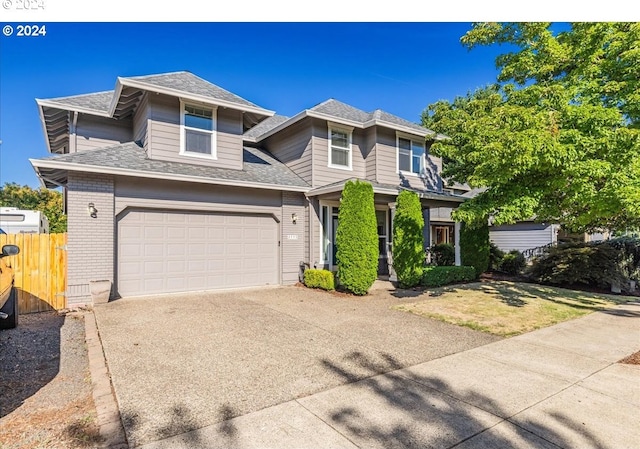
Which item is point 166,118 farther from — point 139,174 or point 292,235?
point 292,235

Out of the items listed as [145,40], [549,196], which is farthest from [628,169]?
[145,40]

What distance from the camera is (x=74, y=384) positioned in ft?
13.2

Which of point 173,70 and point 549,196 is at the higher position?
point 173,70

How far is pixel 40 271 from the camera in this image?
308 inches

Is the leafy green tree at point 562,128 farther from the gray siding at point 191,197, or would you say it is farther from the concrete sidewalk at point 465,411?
the gray siding at point 191,197

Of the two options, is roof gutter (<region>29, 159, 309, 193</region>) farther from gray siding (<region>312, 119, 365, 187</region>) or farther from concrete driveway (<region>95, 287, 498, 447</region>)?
concrete driveway (<region>95, 287, 498, 447</region>)

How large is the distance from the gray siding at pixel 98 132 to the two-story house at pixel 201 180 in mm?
32

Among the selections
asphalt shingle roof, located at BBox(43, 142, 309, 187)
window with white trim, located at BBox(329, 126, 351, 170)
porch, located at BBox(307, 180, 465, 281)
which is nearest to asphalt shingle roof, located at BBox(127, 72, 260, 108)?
asphalt shingle roof, located at BBox(43, 142, 309, 187)

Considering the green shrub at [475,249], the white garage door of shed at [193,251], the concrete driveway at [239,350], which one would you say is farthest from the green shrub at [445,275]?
the white garage door of shed at [193,251]

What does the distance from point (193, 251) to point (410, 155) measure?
8.70 m

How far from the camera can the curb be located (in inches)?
110

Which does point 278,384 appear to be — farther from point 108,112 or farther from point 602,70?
point 108,112

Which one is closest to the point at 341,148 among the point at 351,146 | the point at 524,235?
the point at 351,146

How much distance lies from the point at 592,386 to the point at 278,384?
11.4 ft
